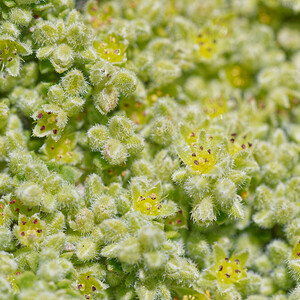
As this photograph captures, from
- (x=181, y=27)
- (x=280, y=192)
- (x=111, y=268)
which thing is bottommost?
(x=111, y=268)

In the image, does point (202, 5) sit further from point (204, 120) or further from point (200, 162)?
point (200, 162)

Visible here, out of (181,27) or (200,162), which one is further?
(181,27)

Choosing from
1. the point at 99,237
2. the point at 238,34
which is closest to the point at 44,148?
the point at 99,237

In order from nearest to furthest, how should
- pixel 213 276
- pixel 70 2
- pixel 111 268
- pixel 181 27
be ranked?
1. pixel 111 268
2. pixel 213 276
3. pixel 70 2
4. pixel 181 27

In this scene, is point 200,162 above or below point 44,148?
above

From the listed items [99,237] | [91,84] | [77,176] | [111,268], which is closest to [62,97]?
[91,84]

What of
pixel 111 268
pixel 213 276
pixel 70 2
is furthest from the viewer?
pixel 70 2
